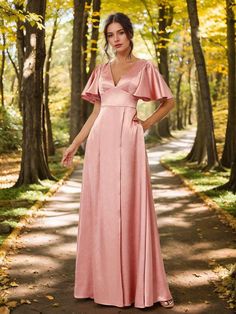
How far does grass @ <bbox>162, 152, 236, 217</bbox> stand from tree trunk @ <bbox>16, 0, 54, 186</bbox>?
3.70 m

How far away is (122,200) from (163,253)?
2.19 meters

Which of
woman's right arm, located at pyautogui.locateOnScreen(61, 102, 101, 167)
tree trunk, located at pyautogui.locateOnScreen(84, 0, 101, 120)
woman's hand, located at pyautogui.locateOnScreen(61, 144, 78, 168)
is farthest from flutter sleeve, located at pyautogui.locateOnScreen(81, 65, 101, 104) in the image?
tree trunk, located at pyautogui.locateOnScreen(84, 0, 101, 120)

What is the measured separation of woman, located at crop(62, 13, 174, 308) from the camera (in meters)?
3.91

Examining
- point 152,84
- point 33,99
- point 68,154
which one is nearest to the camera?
point 152,84

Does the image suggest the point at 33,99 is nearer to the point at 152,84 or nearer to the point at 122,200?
the point at 152,84

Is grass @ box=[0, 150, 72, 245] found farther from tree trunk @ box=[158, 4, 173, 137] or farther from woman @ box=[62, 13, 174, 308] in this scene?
tree trunk @ box=[158, 4, 173, 137]

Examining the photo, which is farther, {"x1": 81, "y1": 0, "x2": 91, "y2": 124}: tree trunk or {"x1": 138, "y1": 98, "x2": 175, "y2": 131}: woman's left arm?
{"x1": 81, "y1": 0, "x2": 91, "y2": 124}: tree trunk

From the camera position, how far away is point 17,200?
901 centimetres

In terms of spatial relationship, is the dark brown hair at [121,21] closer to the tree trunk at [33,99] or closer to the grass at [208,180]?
the grass at [208,180]

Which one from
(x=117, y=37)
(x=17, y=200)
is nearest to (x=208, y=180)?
(x=17, y=200)

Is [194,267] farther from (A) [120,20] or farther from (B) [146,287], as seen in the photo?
(A) [120,20]

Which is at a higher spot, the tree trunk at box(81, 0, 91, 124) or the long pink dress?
the tree trunk at box(81, 0, 91, 124)

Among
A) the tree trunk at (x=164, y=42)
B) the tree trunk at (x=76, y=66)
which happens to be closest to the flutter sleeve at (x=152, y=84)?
the tree trunk at (x=76, y=66)

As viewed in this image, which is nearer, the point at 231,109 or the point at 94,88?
the point at 94,88
